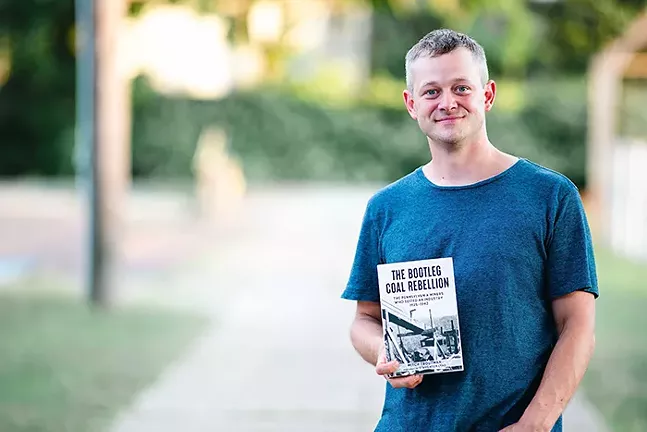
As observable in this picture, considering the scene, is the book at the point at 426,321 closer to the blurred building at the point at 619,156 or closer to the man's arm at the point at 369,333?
the man's arm at the point at 369,333

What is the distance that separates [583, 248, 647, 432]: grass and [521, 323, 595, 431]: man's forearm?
15.1ft

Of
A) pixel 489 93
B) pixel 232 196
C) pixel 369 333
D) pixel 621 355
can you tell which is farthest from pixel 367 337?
pixel 232 196

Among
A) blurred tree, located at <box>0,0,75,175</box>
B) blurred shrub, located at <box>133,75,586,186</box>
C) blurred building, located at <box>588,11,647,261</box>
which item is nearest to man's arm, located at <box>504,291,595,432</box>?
blurred building, located at <box>588,11,647,261</box>

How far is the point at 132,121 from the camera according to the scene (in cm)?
3192

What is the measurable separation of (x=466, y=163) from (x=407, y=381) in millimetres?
501

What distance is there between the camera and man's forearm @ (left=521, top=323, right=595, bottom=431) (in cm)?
273

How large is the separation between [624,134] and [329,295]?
11570mm

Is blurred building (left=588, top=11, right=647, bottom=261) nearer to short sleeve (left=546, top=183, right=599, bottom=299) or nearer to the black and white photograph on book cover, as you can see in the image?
short sleeve (left=546, top=183, right=599, bottom=299)

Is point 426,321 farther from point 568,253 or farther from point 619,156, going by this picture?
point 619,156

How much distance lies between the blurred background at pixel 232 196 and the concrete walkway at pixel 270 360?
0.10ft

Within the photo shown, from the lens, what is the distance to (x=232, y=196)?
24891 millimetres

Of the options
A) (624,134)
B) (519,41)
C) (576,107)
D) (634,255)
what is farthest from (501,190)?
(576,107)

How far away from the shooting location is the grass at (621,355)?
773 cm

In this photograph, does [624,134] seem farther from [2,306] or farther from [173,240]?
[2,306]
